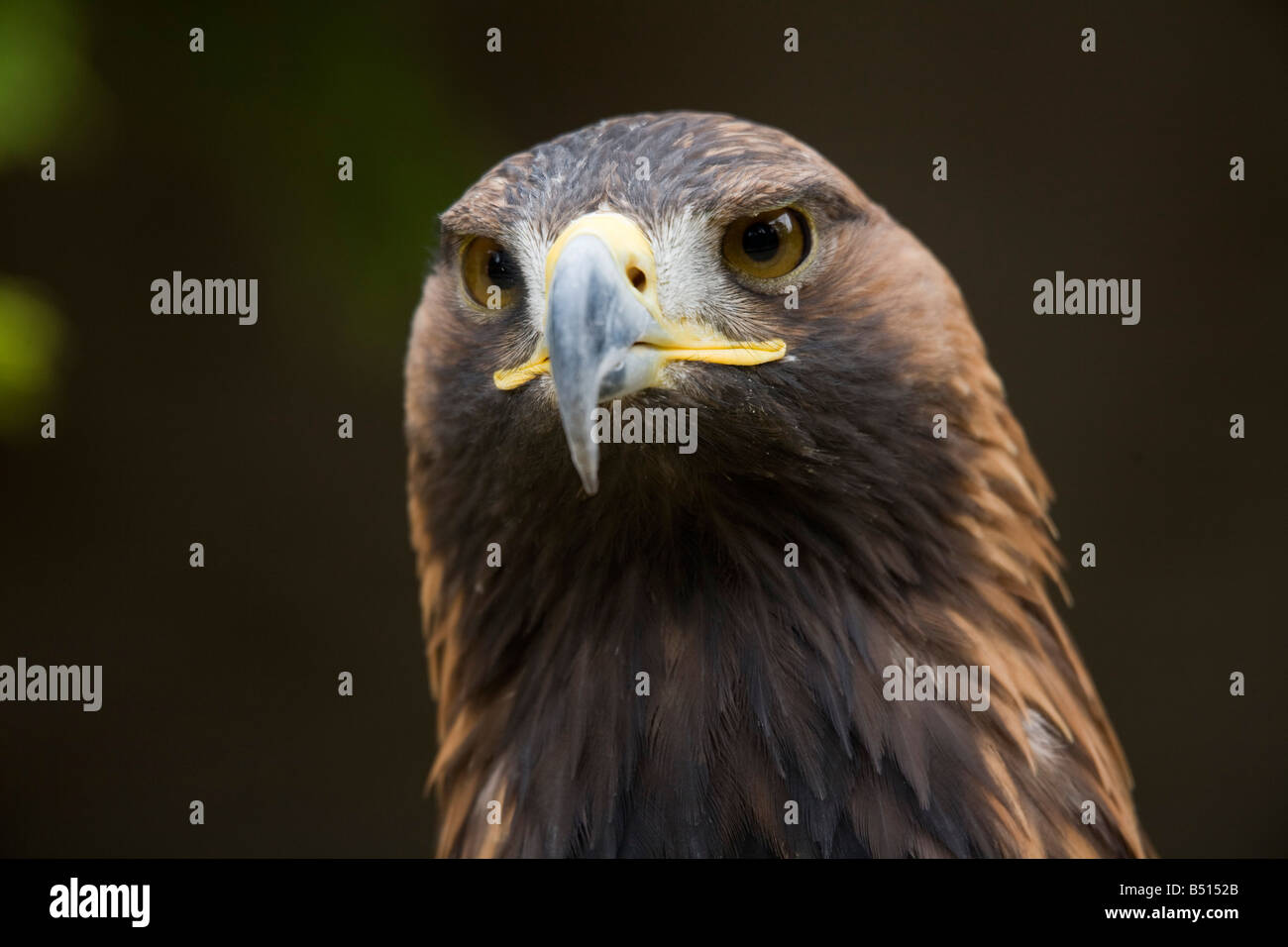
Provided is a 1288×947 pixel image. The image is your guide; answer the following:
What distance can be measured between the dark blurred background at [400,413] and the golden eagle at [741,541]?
1828 millimetres

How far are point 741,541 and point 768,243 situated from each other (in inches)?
17.9

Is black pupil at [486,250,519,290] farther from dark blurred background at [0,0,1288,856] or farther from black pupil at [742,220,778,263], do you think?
dark blurred background at [0,0,1288,856]

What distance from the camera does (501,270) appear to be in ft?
6.79

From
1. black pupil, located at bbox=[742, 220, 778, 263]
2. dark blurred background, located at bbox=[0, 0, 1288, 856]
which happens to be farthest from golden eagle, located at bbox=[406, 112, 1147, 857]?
dark blurred background, located at bbox=[0, 0, 1288, 856]

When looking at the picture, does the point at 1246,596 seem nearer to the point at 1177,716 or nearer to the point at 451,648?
the point at 1177,716

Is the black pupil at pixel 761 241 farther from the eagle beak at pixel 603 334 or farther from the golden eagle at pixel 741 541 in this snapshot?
the eagle beak at pixel 603 334

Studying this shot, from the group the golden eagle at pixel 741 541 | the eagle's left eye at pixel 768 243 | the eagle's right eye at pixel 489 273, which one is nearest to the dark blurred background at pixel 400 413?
the eagle's right eye at pixel 489 273

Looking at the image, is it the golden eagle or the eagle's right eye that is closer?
the golden eagle

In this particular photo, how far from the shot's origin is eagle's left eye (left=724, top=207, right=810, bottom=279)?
1.97 metres

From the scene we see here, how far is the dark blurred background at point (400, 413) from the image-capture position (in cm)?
408

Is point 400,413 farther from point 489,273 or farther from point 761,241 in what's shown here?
point 761,241

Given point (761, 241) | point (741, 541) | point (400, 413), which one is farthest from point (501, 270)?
point (400, 413)
